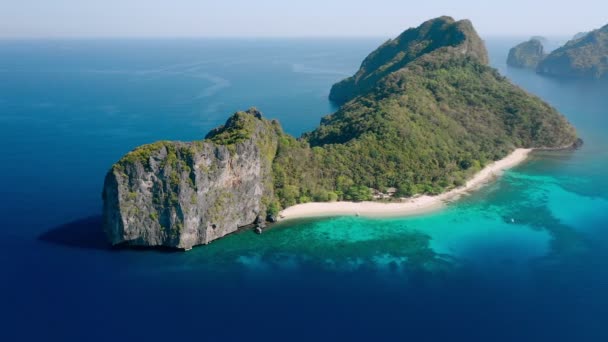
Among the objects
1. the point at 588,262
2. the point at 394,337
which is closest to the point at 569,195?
the point at 588,262

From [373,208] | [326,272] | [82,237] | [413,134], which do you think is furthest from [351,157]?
[82,237]

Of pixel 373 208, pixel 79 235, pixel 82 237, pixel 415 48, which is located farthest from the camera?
pixel 415 48

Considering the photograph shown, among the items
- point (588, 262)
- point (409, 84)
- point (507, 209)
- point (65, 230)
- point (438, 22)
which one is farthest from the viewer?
point (438, 22)

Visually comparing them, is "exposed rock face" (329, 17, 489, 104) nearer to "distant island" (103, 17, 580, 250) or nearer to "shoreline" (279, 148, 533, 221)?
"distant island" (103, 17, 580, 250)

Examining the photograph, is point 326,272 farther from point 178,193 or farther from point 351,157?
point 351,157

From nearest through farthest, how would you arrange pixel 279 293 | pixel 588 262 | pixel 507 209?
pixel 279 293
pixel 588 262
pixel 507 209

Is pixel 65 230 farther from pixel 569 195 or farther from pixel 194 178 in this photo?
pixel 569 195

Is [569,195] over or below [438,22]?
below
